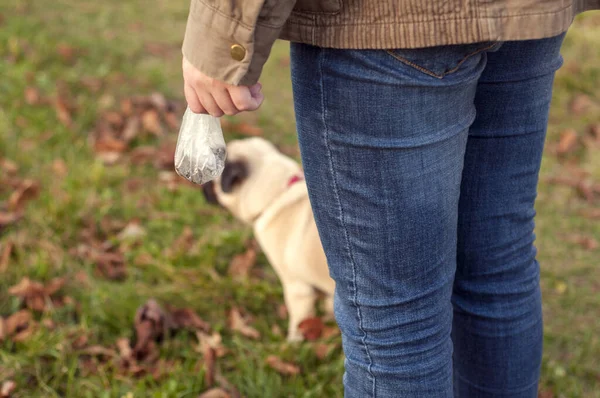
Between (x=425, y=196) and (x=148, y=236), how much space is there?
2.15m

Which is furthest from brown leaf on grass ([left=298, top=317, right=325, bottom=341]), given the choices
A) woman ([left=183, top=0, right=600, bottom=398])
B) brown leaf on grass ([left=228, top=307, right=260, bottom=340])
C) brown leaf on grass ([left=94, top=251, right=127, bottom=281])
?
woman ([left=183, top=0, right=600, bottom=398])

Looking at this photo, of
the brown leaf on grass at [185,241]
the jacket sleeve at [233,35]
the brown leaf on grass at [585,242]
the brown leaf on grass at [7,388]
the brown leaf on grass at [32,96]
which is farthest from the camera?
the brown leaf on grass at [32,96]

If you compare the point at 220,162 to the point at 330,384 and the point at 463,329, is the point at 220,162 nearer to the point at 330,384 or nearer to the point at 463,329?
the point at 463,329

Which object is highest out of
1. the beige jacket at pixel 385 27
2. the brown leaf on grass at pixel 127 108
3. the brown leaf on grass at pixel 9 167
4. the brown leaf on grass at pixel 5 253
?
the beige jacket at pixel 385 27

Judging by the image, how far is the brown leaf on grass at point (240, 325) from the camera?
93.2 inches

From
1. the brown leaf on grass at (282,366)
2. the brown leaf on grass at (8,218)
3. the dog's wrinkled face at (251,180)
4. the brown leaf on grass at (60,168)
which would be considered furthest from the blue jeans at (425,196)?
the brown leaf on grass at (60,168)

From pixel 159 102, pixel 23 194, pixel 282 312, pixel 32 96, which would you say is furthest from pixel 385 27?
pixel 32 96

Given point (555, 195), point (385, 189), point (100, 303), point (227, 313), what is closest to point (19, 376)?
point (100, 303)

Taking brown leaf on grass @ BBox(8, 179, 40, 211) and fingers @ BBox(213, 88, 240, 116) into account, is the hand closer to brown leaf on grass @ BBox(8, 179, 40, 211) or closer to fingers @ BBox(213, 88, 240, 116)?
fingers @ BBox(213, 88, 240, 116)

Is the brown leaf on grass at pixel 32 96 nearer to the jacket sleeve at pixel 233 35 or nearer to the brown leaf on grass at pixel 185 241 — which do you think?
the brown leaf on grass at pixel 185 241

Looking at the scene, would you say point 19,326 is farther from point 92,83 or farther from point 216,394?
point 92,83

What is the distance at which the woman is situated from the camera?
933 mm

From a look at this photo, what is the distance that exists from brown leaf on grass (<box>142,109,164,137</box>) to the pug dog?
1276 mm

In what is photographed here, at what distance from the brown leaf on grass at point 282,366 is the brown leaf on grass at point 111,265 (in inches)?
33.7
